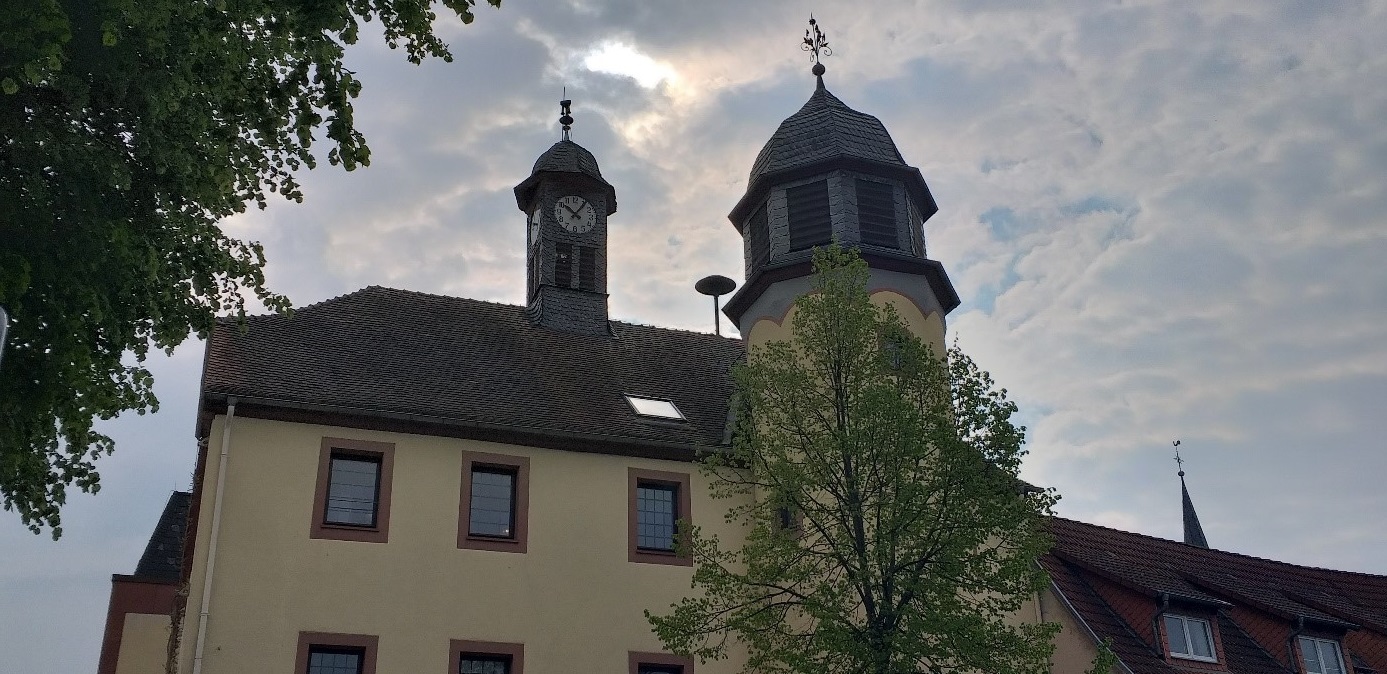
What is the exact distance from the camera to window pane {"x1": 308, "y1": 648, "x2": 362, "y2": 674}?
54.2 ft

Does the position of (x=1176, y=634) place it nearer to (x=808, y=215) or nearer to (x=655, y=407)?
(x=808, y=215)

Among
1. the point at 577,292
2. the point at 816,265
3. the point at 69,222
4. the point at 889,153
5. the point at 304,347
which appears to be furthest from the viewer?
the point at 577,292

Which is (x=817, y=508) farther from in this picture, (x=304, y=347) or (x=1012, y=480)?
(x=304, y=347)

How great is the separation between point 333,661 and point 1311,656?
56.3 feet

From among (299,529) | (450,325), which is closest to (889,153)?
(450,325)

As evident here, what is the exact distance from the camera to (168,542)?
27422 millimetres

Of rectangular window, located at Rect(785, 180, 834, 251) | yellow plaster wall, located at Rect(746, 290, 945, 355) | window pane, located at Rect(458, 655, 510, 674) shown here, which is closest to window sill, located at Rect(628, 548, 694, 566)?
window pane, located at Rect(458, 655, 510, 674)

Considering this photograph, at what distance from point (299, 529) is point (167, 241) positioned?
6.96 metres

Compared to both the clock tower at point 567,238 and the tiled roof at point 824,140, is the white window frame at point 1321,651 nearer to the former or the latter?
the tiled roof at point 824,140

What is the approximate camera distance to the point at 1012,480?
46.5 feet

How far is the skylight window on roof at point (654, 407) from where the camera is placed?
20.8 metres

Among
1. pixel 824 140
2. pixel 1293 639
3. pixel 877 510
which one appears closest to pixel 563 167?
pixel 824 140

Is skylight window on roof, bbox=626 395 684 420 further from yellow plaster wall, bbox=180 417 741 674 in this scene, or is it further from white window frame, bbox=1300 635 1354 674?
white window frame, bbox=1300 635 1354 674

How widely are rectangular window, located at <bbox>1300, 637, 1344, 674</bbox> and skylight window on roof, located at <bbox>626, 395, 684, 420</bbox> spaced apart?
39.9 feet
